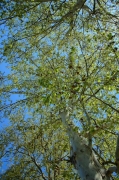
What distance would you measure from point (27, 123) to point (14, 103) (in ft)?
10.7

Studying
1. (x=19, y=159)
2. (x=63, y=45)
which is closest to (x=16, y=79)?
(x=63, y=45)

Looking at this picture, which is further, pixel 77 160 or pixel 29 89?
pixel 29 89

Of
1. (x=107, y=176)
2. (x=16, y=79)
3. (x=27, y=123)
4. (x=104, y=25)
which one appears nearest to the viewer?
(x=107, y=176)

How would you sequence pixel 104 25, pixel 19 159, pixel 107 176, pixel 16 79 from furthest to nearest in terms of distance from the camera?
pixel 19 159
pixel 16 79
pixel 104 25
pixel 107 176

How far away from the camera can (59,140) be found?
13281 millimetres

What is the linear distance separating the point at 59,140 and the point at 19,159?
2980 millimetres

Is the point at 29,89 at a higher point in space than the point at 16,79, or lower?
lower

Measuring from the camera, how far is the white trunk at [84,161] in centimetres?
543

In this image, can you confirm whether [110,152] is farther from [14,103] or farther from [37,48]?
[37,48]

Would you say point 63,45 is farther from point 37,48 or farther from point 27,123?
point 27,123

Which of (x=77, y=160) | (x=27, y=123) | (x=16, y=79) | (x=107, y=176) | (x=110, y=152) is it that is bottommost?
(x=107, y=176)

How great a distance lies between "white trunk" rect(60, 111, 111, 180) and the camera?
5434 mm

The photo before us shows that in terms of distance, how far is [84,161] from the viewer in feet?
19.0

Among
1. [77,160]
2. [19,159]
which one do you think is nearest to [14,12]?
[77,160]
